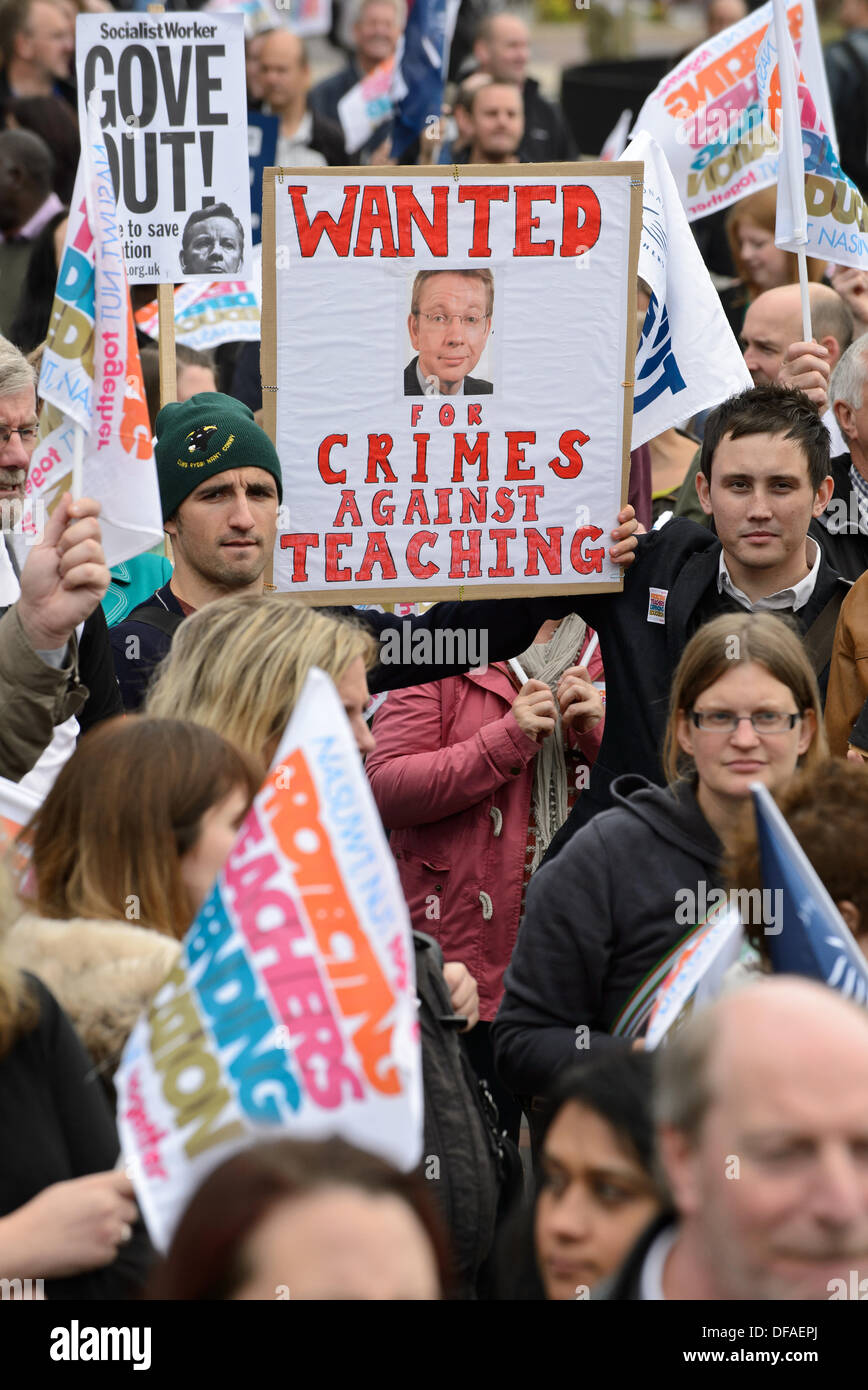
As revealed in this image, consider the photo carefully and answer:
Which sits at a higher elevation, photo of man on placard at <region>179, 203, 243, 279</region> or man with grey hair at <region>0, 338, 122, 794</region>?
photo of man on placard at <region>179, 203, 243, 279</region>

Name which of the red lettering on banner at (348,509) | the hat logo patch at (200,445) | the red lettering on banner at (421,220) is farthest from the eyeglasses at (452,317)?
the hat logo patch at (200,445)

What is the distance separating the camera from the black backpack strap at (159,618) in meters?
4.75

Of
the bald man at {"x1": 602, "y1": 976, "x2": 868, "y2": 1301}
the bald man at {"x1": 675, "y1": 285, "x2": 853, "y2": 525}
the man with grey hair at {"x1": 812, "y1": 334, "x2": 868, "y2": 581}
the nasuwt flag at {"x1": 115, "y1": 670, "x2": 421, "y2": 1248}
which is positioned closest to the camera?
the bald man at {"x1": 602, "y1": 976, "x2": 868, "y2": 1301}

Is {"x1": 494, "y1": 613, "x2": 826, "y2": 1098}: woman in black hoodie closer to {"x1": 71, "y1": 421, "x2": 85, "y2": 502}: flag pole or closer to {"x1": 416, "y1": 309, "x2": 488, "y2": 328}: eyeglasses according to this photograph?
{"x1": 416, "y1": 309, "x2": 488, "y2": 328}: eyeglasses

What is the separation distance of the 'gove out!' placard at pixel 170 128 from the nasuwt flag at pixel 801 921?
11.7 feet

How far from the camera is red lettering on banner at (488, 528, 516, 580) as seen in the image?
499cm

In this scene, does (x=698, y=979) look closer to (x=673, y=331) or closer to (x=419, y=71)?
(x=673, y=331)

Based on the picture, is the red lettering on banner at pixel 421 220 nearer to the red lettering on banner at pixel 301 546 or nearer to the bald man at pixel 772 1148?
the red lettering on banner at pixel 301 546

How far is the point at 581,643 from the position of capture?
5.44m

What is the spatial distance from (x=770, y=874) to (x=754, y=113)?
4.37m

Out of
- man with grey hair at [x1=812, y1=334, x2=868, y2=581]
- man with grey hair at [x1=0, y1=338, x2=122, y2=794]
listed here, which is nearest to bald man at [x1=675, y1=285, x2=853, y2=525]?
man with grey hair at [x1=812, y1=334, x2=868, y2=581]

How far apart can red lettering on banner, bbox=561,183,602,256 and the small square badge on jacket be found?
91cm

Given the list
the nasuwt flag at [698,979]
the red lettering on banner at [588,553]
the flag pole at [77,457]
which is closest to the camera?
the nasuwt flag at [698,979]

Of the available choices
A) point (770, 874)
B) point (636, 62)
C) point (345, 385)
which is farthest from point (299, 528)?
point (636, 62)
